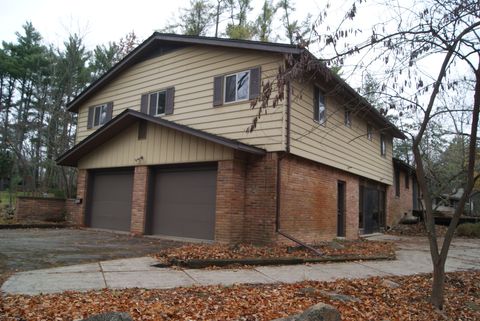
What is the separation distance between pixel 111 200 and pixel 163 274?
8.91m

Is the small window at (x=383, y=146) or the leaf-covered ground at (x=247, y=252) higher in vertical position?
the small window at (x=383, y=146)

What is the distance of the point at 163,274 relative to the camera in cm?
700

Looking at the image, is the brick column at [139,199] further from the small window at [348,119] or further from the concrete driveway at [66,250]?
the small window at [348,119]

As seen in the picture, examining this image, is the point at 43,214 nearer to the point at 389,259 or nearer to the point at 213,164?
the point at 213,164

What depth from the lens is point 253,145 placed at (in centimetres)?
1137

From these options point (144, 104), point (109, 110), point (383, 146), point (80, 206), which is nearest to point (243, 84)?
point (144, 104)

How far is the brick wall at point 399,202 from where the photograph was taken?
20.9 meters

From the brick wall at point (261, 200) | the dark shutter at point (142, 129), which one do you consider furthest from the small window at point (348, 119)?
the dark shutter at point (142, 129)

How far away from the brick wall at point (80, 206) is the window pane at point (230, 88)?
760cm

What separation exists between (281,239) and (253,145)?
2.80 metres

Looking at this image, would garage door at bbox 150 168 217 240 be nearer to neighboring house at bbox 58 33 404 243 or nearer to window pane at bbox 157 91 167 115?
neighboring house at bbox 58 33 404 243

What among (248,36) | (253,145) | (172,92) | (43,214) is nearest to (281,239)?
(253,145)

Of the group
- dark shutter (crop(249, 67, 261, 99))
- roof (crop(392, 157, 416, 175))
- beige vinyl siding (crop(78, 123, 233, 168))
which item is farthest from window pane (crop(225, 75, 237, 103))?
roof (crop(392, 157, 416, 175))

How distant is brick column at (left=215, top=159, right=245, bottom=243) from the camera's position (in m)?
10.9
